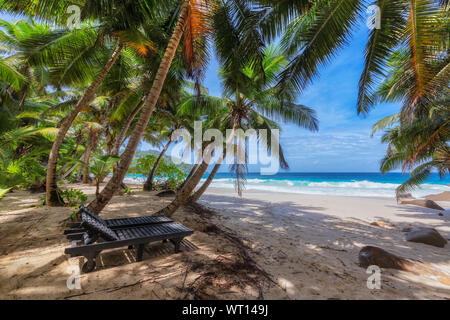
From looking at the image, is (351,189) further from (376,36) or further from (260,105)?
(376,36)

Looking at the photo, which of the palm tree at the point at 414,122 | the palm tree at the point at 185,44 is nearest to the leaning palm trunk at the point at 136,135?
the palm tree at the point at 185,44

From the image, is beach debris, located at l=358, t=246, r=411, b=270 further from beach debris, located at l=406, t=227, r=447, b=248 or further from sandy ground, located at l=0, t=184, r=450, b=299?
beach debris, located at l=406, t=227, r=447, b=248

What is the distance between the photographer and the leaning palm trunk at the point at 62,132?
15.0 ft

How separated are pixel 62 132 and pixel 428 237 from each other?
32.5 feet

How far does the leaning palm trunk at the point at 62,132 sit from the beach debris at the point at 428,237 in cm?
945

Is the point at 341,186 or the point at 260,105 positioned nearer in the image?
the point at 260,105

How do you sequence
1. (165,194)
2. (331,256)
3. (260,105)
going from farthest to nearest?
(165,194) → (260,105) → (331,256)

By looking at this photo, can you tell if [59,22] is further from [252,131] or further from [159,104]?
[252,131]

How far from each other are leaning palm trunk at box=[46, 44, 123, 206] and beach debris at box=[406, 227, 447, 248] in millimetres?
9454

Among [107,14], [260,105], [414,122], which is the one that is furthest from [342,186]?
[107,14]

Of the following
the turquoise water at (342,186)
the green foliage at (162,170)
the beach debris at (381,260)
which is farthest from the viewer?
the turquoise water at (342,186)

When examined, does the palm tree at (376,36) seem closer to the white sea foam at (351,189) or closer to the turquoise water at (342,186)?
the turquoise water at (342,186)

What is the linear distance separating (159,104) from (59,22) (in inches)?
183

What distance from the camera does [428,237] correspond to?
4496 millimetres
